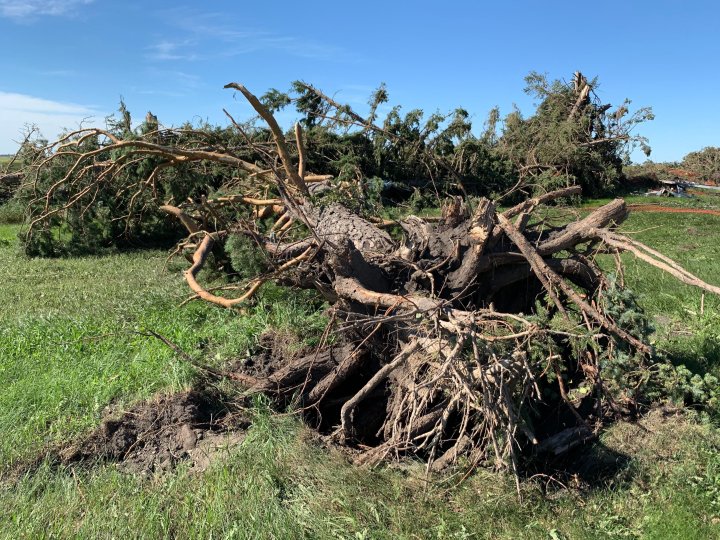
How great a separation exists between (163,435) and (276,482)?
114 cm

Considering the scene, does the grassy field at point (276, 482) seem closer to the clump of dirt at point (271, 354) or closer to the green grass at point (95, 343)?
the green grass at point (95, 343)

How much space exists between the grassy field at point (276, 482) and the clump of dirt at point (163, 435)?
0.45ft

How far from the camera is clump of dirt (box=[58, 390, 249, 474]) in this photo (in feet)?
13.1

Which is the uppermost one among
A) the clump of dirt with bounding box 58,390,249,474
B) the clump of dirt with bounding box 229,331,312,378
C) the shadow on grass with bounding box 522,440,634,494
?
the clump of dirt with bounding box 229,331,312,378

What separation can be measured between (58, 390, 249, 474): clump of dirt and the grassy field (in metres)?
0.14

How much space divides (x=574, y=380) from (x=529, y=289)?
828 mm

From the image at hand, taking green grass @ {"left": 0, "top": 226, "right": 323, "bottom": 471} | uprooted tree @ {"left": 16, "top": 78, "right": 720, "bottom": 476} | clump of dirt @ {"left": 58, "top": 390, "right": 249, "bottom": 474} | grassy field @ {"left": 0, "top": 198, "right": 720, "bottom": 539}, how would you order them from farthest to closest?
1. green grass @ {"left": 0, "top": 226, "right": 323, "bottom": 471}
2. clump of dirt @ {"left": 58, "top": 390, "right": 249, "bottom": 474}
3. uprooted tree @ {"left": 16, "top": 78, "right": 720, "bottom": 476}
4. grassy field @ {"left": 0, "top": 198, "right": 720, "bottom": 539}

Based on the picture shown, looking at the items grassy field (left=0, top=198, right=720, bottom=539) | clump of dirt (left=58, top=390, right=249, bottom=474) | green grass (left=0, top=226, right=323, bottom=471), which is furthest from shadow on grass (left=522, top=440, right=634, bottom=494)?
green grass (left=0, top=226, right=323, bottom=471)

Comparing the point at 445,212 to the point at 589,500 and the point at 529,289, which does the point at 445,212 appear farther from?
the point at 589,500

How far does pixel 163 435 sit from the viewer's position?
4.23m

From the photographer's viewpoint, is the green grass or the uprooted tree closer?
Answer: the uprooted tree

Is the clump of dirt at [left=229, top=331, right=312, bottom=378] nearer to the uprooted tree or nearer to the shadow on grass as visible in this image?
the uprooted tree

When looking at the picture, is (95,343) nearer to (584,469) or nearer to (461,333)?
(461,333)

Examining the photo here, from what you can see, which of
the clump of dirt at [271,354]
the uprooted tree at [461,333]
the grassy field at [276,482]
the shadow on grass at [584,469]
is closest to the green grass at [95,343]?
the grassy field at [276,482]
